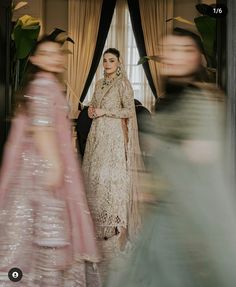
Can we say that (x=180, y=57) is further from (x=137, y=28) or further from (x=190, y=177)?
(x=190, y=177)

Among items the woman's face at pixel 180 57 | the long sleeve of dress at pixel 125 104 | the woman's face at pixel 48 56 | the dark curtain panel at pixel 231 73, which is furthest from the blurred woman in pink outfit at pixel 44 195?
the dark curtain panel at pixel 231 73

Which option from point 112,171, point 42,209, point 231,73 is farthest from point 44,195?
point 231,73

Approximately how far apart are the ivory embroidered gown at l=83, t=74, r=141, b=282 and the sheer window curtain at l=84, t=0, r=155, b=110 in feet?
0.16

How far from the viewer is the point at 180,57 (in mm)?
1307

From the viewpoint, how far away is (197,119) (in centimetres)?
127

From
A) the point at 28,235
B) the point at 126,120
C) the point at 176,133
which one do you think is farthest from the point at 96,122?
the point at 28,235

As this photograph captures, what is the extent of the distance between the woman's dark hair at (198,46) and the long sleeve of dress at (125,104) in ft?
0.46

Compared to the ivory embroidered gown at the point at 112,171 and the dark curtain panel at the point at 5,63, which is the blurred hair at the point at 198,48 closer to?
the ivory embroidered gown at the point at 112,171

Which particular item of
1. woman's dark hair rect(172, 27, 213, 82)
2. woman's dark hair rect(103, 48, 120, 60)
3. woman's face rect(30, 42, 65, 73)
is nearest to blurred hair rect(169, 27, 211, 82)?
woman's dark hair rect(172, 27, 213, 82)

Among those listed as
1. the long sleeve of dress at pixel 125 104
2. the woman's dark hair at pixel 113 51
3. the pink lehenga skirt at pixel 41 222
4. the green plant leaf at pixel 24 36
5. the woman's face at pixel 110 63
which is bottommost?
the pink lehenga skirt at pixel 41 222

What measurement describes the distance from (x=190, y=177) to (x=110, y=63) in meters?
0.29

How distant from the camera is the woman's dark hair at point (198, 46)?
1306 mm

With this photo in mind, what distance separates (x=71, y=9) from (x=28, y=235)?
1.61 ft

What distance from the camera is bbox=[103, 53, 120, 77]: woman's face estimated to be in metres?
1.29
